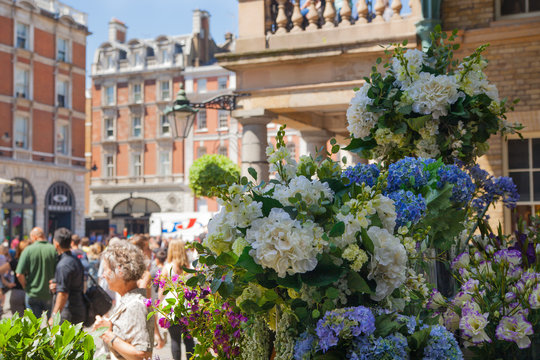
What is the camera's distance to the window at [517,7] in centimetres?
841

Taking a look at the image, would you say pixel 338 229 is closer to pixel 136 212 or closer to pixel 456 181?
pixel 456 181

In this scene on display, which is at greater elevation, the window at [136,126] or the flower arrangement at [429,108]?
the window at [136,126]

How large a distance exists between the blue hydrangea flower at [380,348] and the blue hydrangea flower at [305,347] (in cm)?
12

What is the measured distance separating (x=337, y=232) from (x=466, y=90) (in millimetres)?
1631

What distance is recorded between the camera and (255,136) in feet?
31.4

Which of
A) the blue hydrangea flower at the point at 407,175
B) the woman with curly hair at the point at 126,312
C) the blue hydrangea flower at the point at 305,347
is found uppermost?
the blue hydrangea flower at the point at 407,175

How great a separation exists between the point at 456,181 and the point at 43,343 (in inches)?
69.3

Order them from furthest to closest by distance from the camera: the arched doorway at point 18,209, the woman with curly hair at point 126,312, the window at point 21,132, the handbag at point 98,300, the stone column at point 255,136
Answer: the window at point 21,132 < the arched doorway at point 18,209 < the stone column at point 255,136 < the handbag at point 98,300 < the woman with curly hair at point 126,312

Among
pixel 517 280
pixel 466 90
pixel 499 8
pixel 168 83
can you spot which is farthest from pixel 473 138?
pixel 168 83

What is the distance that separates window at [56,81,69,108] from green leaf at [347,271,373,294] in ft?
130

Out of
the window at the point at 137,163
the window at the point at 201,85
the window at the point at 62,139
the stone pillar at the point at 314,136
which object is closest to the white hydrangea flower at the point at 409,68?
the stone pillar at the point at 314,136

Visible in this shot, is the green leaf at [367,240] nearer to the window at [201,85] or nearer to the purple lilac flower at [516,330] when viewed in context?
the purple lilac flower at [516,330]

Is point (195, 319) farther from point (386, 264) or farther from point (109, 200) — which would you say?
point (109, 200)

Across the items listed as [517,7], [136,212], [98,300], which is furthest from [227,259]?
[136,212]
